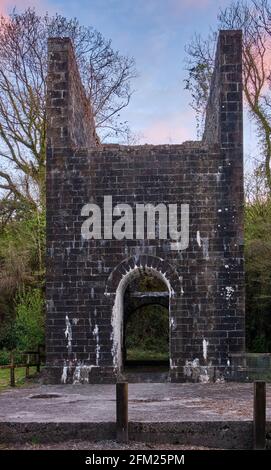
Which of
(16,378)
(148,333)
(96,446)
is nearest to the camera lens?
(96,446)

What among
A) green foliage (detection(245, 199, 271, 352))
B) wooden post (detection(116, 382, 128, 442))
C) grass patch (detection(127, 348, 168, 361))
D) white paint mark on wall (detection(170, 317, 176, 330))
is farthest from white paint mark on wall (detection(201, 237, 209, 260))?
grass patch (detection(127, 348, 168, 361))

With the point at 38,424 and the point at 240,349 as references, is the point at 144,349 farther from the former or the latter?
the point at 38,424

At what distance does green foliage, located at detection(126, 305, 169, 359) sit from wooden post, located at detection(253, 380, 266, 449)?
14.6m

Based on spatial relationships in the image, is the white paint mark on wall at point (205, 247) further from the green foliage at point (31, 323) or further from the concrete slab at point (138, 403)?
the green foliage at point (31, 323)

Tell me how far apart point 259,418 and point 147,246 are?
6931 mm

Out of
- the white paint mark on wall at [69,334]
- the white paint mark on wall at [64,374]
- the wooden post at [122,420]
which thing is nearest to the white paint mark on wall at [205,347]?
the white paint mark on wall at [69,334]

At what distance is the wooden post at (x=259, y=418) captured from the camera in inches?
368

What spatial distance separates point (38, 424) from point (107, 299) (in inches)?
243

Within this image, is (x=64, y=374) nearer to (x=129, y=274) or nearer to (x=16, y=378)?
(x=16, y=378)

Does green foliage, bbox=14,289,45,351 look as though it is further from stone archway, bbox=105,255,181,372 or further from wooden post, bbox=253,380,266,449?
wooden post, bbox=253,380,266,449

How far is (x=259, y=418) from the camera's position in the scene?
935 centimetres

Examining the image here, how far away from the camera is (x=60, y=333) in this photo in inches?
613

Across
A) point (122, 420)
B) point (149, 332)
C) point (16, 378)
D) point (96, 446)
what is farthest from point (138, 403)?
point (149, 332)

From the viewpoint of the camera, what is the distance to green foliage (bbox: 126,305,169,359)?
949 inches
